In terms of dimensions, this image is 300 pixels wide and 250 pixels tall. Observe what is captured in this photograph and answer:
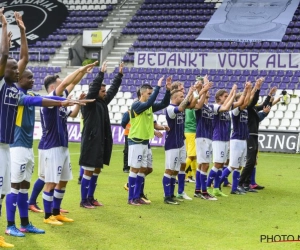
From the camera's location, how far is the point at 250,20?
32781 millimetres

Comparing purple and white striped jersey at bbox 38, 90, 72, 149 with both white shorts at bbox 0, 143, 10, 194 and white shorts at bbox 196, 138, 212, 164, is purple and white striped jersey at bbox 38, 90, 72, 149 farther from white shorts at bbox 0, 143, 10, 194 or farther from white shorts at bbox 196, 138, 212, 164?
white shorts at bbox 196, 138, 212, 164

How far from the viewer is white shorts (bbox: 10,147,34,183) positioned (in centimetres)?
775

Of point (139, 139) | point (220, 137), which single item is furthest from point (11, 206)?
point (220, 137)

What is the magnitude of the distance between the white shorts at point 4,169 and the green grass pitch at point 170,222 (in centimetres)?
76

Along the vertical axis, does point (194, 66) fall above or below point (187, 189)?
above

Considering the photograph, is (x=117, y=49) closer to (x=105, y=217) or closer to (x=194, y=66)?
(x=194, y=66)

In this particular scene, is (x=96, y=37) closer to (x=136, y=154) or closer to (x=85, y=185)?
(x=136, y=154)

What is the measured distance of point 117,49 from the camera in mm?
33562

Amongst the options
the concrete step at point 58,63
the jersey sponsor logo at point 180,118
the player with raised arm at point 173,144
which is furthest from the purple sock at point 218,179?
the concrete step at point 58,63

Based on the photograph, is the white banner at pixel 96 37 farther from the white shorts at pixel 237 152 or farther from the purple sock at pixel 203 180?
the purple sock at pixel 203 180

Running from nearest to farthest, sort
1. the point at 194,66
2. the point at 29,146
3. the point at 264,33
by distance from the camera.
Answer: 1. the point at 29,146
2. the point at 194,66
3. the point at 264,33

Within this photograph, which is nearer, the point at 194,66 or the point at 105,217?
the point at 105,217

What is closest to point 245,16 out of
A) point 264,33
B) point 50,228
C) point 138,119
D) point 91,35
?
point 264,33

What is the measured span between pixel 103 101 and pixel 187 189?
3486 mm
